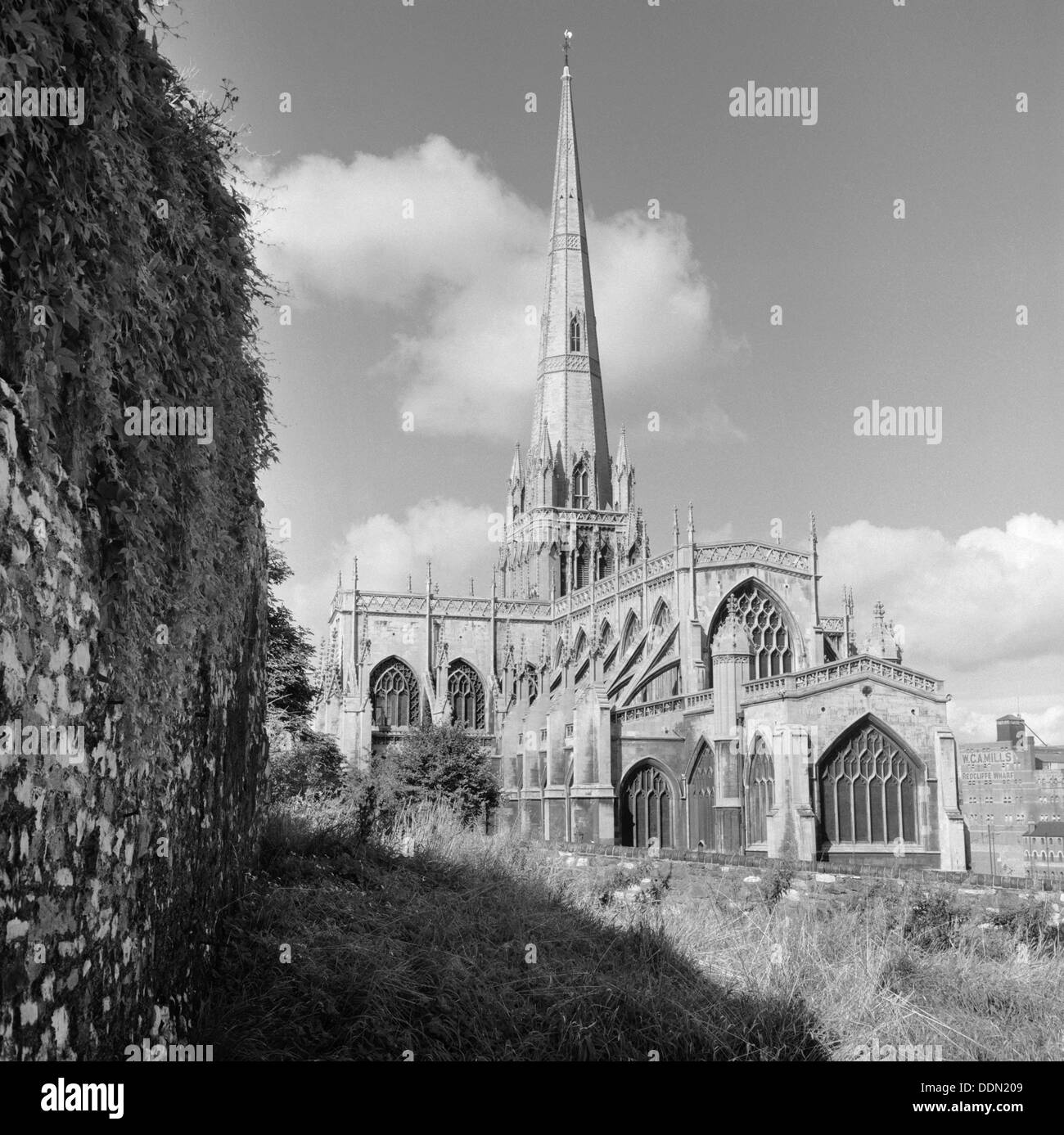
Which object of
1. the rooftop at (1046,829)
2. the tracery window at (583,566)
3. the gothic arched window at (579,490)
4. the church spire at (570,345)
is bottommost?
the rooftop at (1046,829)

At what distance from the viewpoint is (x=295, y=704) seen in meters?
32.1

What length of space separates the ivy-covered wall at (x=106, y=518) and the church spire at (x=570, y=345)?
56.6m

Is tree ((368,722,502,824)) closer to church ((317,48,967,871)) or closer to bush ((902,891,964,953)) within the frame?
church ((317,48,967,871))

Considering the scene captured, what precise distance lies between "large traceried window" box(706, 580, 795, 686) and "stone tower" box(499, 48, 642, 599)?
47.8ft

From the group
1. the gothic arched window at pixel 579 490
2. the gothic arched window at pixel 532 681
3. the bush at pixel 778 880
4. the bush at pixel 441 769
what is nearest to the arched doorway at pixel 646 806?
the bush at pixel 441 769

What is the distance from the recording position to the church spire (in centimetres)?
6356

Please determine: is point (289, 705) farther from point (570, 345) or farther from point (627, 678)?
point (570, 345)

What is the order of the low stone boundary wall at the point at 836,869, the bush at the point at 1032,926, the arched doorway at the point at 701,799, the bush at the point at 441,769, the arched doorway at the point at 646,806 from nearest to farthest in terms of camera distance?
the bush at the point at 1032,926
the low stone boundary wall at the point at 836,869
the arched doorway at the point at 701,799
the arched doorway at the point at 646,806
the bush at the point at 441,769

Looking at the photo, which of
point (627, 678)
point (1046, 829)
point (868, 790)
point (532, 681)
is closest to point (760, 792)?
point (868, 790)

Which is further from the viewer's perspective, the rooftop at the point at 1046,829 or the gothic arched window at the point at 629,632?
the rooftop at the point at 1046,829

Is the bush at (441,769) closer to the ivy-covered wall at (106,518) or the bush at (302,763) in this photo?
the bush at (302,763)

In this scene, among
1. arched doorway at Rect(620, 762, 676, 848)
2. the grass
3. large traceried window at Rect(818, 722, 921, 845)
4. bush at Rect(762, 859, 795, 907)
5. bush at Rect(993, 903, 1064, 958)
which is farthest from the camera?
arched doorway at Rect(620, 762, 676, 848)

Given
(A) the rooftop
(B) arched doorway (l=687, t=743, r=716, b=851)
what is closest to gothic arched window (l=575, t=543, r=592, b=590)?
(B) arched doorway (l=687, t=743, r=716, b=851)

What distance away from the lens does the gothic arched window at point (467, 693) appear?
181 feet
